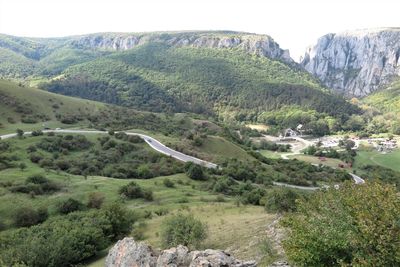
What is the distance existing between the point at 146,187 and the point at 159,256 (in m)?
35.5

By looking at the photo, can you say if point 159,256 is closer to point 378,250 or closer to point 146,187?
point 378,250

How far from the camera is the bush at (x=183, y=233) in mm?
26531

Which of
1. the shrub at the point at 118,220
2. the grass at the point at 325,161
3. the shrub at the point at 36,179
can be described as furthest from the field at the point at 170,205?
the grass at the point at 325,161

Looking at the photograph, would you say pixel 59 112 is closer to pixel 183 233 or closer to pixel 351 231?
pixel 183 233

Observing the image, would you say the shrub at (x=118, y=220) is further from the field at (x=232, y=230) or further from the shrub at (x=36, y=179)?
the shrub at (x=36, y=179)

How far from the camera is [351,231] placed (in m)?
14.8

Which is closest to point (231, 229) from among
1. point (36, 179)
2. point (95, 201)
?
point (95, 201)

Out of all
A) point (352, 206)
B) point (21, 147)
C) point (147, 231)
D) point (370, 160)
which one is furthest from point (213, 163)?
point (370, 160)

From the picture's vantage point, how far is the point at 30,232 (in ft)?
109

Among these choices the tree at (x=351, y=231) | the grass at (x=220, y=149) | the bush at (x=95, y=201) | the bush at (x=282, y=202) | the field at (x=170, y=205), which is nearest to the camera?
the tree at (x=351, y=231)

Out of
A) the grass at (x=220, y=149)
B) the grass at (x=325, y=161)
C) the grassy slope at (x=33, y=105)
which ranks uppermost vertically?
the grassy slope at (x=33, y=105)

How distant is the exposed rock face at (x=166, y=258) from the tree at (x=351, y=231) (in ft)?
9.64

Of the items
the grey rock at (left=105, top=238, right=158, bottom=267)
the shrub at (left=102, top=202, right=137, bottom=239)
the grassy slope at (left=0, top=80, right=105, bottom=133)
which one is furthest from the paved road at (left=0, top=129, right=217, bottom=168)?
the grey rock at (left=105, top=238, right=158, bottom=267)

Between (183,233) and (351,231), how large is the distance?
15028mm
